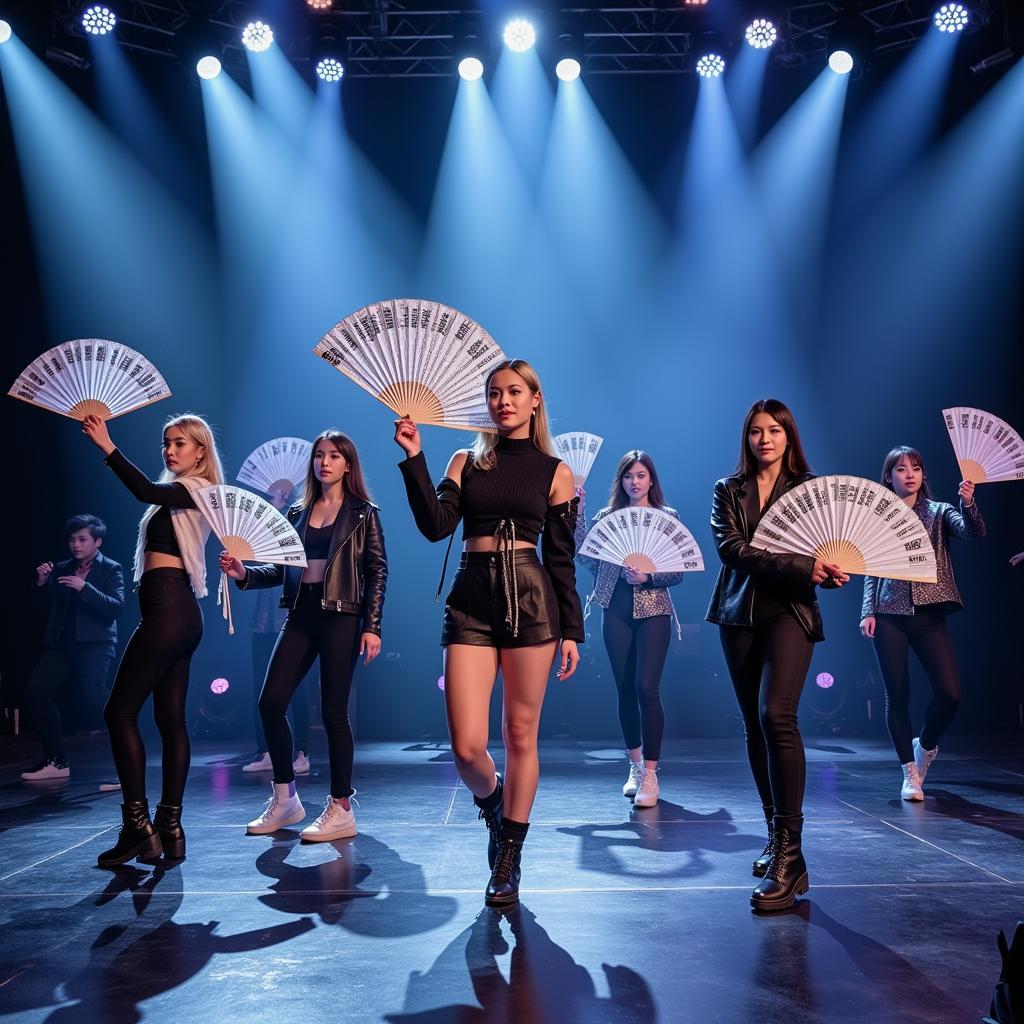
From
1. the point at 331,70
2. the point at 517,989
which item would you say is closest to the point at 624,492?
the point at 517,989

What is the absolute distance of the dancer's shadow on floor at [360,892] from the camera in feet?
9.89

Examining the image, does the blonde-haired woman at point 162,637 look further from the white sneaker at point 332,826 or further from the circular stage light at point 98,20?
the circular stage light at point 98,20

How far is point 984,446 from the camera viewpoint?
530cm

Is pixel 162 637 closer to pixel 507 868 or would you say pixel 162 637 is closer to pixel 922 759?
pixel 507 868

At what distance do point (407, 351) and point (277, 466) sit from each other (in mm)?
3699

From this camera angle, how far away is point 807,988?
2.42 metres

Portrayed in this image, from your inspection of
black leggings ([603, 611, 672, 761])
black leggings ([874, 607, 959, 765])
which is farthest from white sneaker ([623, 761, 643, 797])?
black leggings ([874, 607, 959, 765])

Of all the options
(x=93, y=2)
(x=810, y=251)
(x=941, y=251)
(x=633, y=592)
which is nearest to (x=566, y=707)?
(x=633, y=592)

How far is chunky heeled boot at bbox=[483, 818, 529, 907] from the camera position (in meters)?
3.12

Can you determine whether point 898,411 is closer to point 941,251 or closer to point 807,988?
point 941,251

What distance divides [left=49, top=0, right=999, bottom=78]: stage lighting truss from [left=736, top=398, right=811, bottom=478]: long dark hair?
19.0ft

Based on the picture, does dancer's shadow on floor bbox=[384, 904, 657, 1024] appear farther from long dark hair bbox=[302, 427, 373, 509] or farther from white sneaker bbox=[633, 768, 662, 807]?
long dark hair bbox=[302, 427, 373, 509]

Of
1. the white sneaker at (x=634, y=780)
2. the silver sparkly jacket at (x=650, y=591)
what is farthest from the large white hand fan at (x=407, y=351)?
the white sneaker at (x=634, y=780)

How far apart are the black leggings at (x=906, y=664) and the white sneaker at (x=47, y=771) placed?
4.91 metres
